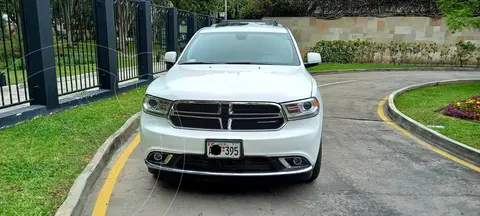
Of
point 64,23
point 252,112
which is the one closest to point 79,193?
point 252,112

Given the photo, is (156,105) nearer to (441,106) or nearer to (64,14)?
(64,14)

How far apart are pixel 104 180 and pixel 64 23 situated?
460 centimetres

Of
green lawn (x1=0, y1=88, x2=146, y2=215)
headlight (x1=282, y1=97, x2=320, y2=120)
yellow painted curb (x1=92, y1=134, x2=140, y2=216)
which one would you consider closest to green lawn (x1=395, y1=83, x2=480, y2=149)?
headlight (x1=282, y1=97, x2=320, y2=120)

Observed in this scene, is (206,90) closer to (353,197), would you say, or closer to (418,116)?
(353,197)

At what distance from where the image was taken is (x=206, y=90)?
3600 millimetres

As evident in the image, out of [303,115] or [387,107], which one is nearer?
[303,115]

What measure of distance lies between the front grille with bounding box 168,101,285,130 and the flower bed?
5614 millimetres

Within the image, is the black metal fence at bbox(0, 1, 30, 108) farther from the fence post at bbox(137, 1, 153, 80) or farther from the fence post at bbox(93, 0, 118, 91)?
the fence post at bbox(137, 1, 153, 80)

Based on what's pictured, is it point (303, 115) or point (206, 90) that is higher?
point (206, 90)

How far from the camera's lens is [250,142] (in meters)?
3.42

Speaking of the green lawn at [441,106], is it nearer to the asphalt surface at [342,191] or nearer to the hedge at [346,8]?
the asphalt surface at [342,191]

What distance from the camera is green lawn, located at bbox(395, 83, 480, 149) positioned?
20.3ft

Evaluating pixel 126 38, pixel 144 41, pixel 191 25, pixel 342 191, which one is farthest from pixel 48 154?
pixel 191 25

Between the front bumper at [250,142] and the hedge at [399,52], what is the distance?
17.2m
